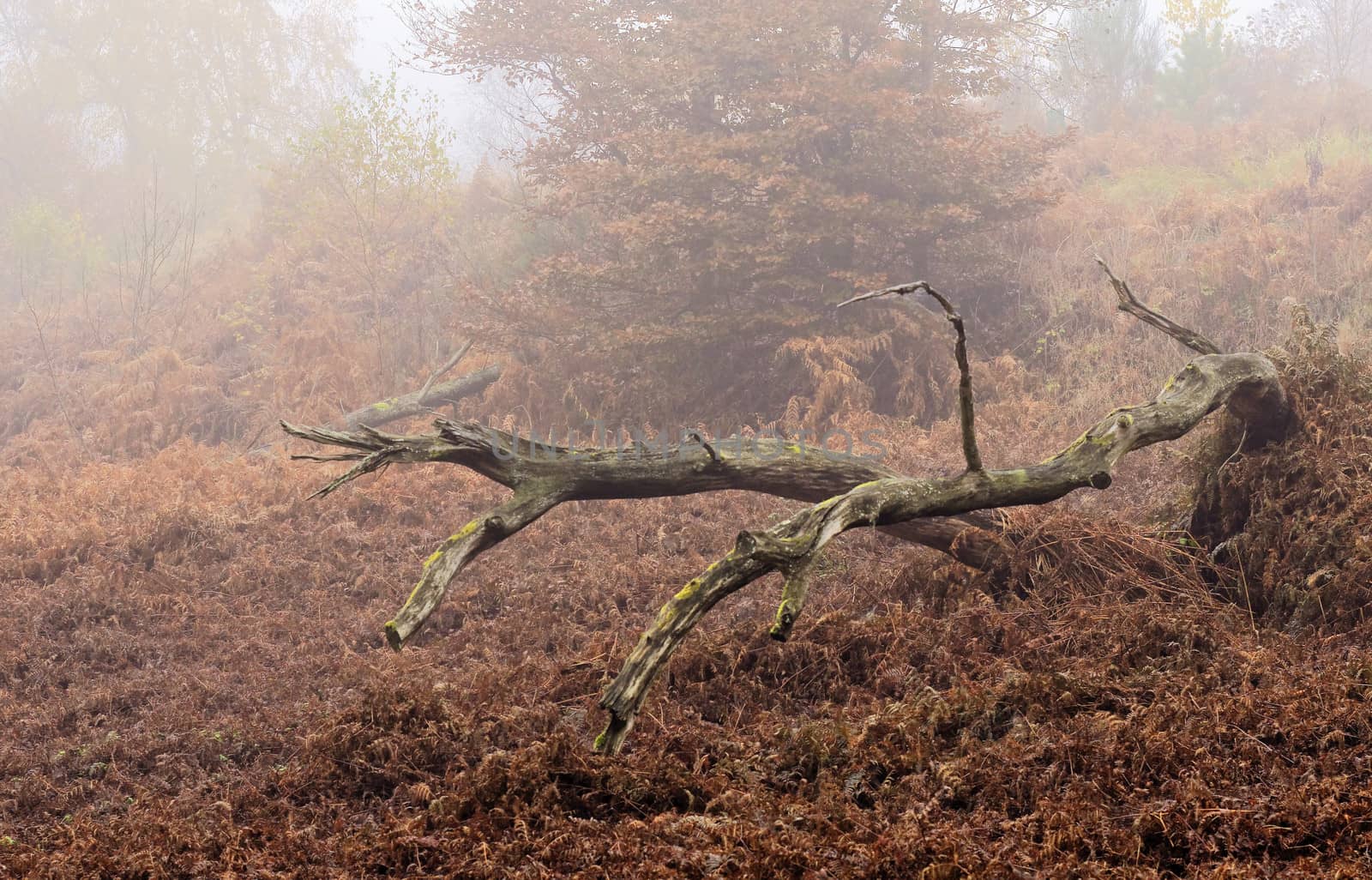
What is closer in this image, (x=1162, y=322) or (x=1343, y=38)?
(x=1162, y=322)

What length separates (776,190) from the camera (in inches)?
503

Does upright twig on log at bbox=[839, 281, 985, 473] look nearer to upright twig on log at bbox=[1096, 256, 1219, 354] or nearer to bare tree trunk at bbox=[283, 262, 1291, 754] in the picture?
bare tree trunk at bbox=[283, 262, 1291, 754]

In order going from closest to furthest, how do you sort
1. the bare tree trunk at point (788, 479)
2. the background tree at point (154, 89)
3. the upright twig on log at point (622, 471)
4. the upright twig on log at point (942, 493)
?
the upright twig on log at point (942, 493) → the bare tree trunk at point (788, 479) → the upright twig on log at point (622, 471) → the background tree at point (154, 89)

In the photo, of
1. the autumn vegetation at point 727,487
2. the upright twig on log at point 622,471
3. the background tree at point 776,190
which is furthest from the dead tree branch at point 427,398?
the upright twig on log at point 622,471

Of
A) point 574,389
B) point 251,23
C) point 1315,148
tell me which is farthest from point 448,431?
point 251,23

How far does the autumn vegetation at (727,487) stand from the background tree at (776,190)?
0.23 feet

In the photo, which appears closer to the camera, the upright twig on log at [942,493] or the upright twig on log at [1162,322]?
the upright twig on log at [942,493]

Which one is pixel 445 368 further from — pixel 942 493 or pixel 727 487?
pixel 942 493

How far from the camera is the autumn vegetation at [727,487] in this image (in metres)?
4.04

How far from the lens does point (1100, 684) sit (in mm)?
4734

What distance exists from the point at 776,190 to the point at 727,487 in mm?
7173

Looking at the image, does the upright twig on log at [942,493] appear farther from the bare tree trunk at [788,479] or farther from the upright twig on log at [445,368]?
the upright twig on log at [445,368]

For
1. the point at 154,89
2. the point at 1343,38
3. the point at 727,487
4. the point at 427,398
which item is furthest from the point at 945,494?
the point at 154,89

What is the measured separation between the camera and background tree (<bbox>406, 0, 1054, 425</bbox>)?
1273 centimetres
